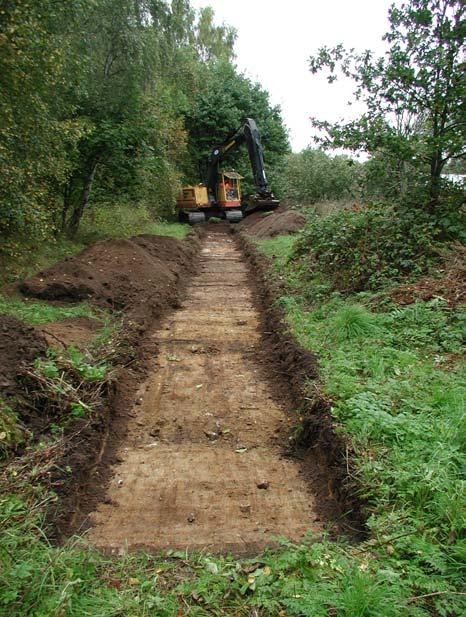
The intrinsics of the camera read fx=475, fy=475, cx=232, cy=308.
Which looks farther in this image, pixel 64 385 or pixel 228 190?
pixel 228 190

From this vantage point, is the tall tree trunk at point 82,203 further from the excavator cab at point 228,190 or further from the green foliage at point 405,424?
the excavator cab at point 228,190

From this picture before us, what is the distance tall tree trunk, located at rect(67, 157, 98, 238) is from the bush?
6.36 meters

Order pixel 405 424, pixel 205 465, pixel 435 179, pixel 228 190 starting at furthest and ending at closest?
pixel 228 190 → pixel 435 179 → pixel 205 465 → pixel 405 424

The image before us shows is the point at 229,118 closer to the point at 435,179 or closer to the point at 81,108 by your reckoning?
the point at 81,108

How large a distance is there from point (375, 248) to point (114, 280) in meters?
4.54

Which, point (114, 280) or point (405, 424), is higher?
point (114, 280)

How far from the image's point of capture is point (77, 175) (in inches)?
477

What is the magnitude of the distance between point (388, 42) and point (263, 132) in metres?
19.8

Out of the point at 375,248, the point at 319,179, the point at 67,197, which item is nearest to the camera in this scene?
the point at 375,248

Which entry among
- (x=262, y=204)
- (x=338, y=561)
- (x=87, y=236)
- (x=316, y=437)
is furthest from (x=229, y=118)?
(x=338, y=561)

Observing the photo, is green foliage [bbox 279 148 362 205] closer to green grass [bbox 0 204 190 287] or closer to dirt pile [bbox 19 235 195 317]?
green grass [bbox 0 204 190 287]

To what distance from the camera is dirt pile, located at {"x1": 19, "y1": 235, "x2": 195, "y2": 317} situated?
24.4ft

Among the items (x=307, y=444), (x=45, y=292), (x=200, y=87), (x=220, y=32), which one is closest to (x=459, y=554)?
(x=307, y=444)

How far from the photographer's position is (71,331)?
5.91 metres
